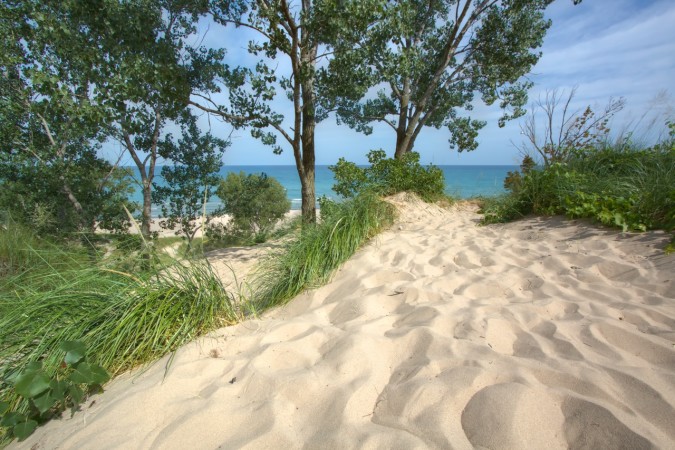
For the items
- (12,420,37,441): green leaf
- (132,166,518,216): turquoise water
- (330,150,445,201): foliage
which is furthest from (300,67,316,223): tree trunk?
(12,420,37,441): green leaf

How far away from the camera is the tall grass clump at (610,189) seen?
11.9ft

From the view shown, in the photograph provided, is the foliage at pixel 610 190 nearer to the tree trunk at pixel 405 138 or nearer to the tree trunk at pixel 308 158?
the tree trunk at pixel 308 158

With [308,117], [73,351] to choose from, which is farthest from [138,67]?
[73,351]

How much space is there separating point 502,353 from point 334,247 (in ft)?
7.13

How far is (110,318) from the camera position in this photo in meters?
2.16

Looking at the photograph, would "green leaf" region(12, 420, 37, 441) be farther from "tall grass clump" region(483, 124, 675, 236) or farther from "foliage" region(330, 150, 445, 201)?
"foliage" region(330, 150, 445, 201)

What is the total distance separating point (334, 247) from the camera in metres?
3.70

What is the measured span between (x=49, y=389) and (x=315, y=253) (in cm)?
232

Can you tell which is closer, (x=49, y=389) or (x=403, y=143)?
(x=49, y=389)

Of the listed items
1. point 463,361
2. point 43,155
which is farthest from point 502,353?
point 43,155

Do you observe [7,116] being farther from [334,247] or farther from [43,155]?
[334,247]

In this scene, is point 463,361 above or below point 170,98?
below

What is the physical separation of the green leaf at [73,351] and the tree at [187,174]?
6.85 metres

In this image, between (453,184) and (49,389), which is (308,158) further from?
(453,184)
